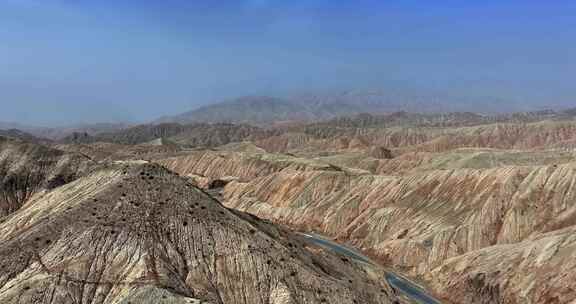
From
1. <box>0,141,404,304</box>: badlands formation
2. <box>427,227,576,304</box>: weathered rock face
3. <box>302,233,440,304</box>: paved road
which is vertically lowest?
<box>302,233,440,304</box>: paved road

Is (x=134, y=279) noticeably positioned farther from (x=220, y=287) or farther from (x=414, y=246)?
(x=414, y=246)

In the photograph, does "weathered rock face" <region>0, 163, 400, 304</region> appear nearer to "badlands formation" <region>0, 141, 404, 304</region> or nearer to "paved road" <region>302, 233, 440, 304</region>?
"badlands formation" <region>0, 141, 404, 304</region>

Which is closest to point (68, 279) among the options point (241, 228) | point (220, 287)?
point (220, 287)

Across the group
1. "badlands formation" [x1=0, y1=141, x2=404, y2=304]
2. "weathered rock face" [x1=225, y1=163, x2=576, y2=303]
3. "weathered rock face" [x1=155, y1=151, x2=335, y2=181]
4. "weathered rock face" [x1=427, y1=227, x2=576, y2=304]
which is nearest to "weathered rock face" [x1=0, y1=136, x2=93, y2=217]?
"badlands formation" [x1=0, y1=141, x2=404, y2=304]

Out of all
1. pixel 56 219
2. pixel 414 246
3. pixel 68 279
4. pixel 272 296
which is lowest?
pixel 414 246

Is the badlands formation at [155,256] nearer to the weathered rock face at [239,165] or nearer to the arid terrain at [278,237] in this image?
the arid terrain at [278,237]

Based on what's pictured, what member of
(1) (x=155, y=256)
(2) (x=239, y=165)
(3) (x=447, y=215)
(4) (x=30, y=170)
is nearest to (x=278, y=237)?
(1) (x=155, y=256)
